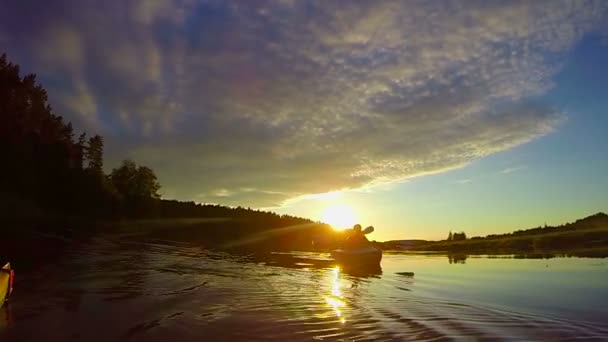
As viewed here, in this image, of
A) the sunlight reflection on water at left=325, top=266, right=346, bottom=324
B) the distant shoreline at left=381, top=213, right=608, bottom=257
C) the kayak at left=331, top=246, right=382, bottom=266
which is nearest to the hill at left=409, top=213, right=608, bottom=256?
the distant shoreline at left=381, top=213, right=608, bottom=257

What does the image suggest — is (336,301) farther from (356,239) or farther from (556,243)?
(556,243)

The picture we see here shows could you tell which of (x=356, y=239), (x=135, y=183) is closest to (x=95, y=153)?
(x=135, y=183)

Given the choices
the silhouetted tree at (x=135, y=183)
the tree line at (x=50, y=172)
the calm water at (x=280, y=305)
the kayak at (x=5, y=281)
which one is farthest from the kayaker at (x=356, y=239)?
the silhouetted tree at (x=135, y=183)

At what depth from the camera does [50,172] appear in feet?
313

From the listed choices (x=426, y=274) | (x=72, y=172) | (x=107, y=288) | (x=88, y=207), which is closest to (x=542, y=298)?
(x=426, y=274)

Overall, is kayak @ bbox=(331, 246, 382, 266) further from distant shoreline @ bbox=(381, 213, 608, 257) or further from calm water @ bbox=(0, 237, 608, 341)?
distant shoreline @ bbox=(381, 213, 608, 257)

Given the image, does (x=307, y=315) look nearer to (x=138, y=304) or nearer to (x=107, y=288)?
(x=138, y=304)

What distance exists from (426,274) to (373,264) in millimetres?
6123

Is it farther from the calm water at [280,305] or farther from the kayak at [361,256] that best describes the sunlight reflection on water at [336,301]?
the kayak at [361,256]

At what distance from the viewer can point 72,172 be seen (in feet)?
330

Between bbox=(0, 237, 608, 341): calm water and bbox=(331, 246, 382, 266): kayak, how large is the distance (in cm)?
949

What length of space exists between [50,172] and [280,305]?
87.6 metres

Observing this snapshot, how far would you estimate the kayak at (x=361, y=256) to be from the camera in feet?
148

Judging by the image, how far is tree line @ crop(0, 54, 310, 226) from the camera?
86438mm
